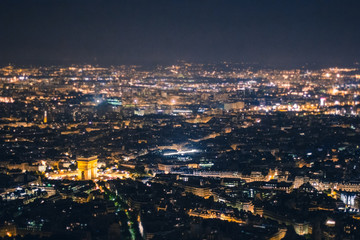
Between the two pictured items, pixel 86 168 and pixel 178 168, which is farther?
pixel 178 168

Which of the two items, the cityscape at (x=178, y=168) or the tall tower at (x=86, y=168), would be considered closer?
the cityscape at (x=178, y=168)

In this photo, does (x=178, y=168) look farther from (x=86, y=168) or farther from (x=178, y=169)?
(x=86, y=168)

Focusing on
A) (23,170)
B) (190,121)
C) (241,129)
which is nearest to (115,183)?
(23,170)

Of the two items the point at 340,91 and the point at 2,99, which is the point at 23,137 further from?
the point at 340,91

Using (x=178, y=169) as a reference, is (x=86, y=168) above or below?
above

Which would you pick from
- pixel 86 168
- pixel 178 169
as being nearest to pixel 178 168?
pixel 178 169
